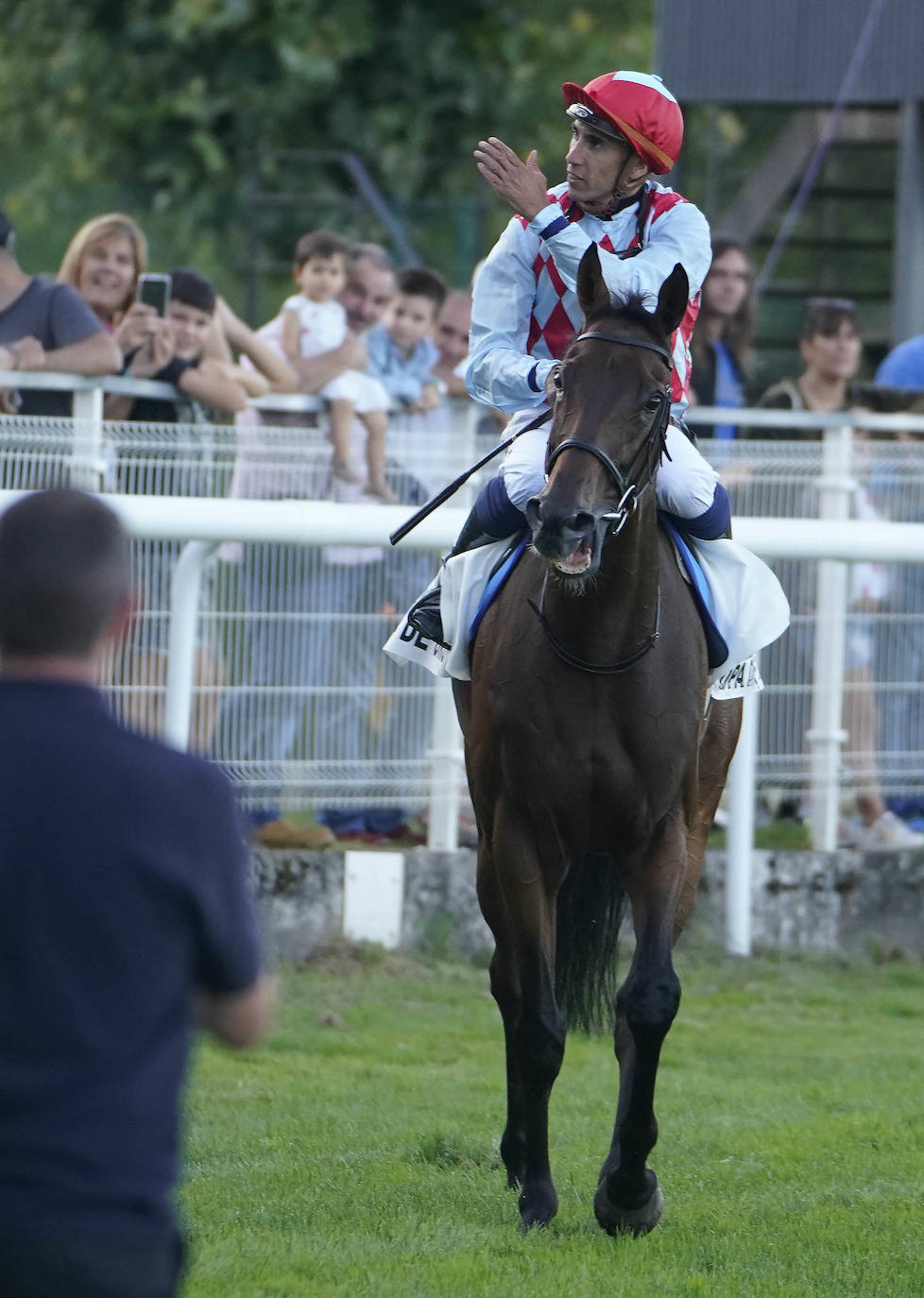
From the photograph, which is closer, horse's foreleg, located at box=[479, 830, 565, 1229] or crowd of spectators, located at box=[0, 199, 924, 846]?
Result: horse's foreleg, located at box=[479, 830, 565, 1229]

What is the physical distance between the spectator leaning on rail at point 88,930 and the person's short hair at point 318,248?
688 centimetres

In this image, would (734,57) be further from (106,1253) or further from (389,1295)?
(106,1253)

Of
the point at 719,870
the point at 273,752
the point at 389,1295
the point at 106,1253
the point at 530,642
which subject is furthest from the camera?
the point at 719,870

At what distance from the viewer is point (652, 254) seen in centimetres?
519

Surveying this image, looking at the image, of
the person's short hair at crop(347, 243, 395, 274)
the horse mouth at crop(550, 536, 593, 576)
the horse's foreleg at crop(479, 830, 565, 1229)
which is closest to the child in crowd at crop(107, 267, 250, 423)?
the person's short hair at crop(347, 243, 395, 274)

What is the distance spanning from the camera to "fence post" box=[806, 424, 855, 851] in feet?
28.6

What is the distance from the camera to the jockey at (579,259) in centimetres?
519

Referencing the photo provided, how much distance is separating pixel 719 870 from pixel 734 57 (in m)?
7.69

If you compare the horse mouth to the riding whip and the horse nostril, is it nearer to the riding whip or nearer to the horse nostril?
the horse nostril

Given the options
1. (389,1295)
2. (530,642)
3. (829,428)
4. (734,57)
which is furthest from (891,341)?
(389,1295)

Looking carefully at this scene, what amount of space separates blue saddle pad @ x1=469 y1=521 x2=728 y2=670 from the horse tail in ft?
2.14

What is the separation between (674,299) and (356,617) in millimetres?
3456

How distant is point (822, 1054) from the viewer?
22.9 ft

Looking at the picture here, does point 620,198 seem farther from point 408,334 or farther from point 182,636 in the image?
point 408,334
